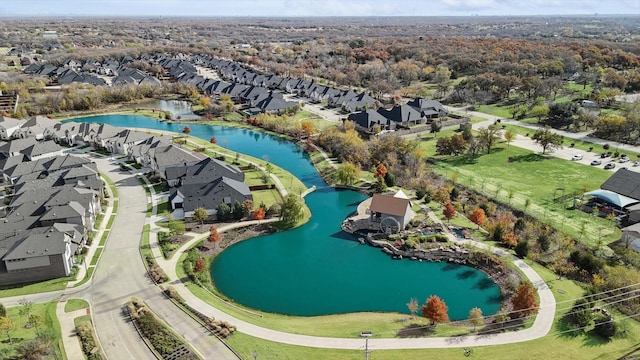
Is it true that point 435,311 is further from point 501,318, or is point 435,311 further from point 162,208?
point 162,208

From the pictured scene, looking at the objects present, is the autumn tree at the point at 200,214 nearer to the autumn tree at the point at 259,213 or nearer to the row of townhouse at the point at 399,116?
the autumn tree at the point at 259,213

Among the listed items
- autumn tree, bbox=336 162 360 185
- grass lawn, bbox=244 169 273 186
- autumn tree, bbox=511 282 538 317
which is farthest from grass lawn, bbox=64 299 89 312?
autumn tree, bbox=336 162 360 185

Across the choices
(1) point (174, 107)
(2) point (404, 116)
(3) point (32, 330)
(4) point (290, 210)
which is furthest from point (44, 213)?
(1) point (174, 107)

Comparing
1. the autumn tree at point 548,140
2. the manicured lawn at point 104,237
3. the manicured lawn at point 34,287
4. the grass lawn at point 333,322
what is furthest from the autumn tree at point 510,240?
the manicured lawn at point 34,287

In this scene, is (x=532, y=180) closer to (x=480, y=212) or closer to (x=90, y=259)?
(x=480, y=212)

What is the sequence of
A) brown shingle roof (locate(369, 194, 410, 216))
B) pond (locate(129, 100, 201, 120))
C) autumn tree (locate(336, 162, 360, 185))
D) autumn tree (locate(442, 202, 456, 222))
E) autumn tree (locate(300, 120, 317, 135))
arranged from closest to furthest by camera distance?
brown shingle roof (locate(369, 194, 410, 216)), autumn tree (locate(442, 202, 456, 222)), autumn tree (locate(336, 162, 360, 185)), autumn tree (locate(300, 120, 317, 135)), pond (locate(129, 100, 201, 120))

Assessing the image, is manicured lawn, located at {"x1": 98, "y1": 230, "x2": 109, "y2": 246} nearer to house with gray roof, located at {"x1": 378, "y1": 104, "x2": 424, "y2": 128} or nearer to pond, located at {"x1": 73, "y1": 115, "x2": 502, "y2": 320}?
pond, located at {"x1": 73, "y1": 115, "x2": 502, "y2": 320}
